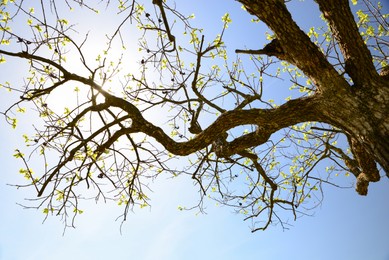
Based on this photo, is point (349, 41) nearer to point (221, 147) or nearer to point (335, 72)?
point (335, 72)

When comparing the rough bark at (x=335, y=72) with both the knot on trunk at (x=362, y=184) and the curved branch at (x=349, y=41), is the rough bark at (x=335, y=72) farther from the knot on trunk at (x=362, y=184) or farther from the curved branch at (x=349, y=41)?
the knot on trunk at (x=362, y=184)

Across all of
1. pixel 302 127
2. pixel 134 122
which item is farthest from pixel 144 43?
pixel 302 127

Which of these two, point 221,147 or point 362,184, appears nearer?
point 221,147

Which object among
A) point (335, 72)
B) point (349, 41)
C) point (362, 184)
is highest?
point (349, 41)

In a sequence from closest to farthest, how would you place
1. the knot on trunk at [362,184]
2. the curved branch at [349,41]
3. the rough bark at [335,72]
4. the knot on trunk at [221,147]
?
the rough bark at [335,72], the curved branch at [349,41], the knot on trunk at [221,147], the knot on trunk at [362,184]

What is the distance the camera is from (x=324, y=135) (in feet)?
20.8

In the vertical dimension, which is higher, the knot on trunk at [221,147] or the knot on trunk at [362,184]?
the knot on trunk at [221,147]

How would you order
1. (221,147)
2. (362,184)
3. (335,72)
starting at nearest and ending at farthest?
(335,72) < (221,147) < (362,184)

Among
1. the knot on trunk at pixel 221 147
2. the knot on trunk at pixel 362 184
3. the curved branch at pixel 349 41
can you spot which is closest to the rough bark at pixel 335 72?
the curved branch at pixel 349 41

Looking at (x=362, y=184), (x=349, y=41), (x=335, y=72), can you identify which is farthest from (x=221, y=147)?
(x=362, y=184)

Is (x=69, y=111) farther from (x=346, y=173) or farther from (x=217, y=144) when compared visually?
(x=346, y=173)

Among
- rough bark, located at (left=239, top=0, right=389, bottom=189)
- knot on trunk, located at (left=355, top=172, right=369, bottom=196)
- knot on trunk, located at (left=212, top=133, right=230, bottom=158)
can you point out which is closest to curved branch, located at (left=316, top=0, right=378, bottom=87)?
rough bark, located at (left=239, top=0, right=389, bottom=189)


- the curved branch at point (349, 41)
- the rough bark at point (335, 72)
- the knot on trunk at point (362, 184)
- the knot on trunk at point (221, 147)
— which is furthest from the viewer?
the knot on trunk at point (362, 184)

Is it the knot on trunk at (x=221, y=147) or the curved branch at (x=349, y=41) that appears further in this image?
the knot on trunk at (x=221, y=147)
